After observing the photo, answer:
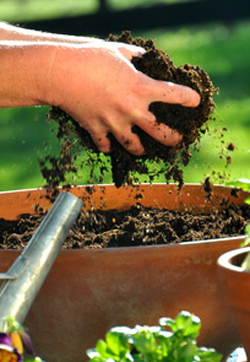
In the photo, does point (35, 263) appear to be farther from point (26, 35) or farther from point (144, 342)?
point (26, 35)

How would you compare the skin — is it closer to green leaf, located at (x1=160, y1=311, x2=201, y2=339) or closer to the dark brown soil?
the dark brown soil

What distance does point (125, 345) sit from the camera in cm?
116

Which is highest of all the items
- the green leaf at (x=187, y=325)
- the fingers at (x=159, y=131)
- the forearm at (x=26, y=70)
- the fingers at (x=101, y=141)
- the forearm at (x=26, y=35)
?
the forearm at (x=26, y=35)

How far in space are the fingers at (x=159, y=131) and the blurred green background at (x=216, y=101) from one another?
1184mm

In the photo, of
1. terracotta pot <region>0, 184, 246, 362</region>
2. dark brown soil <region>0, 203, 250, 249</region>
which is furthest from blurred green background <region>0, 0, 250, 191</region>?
terracotta pot <region>0, 184, 246, 362</region>

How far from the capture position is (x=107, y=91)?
1636 mm

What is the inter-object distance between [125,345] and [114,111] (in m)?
0.68

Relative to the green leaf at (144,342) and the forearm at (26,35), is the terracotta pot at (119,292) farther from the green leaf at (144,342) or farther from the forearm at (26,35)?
the forearm at (26,35)

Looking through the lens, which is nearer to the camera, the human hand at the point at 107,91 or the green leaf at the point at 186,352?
the green leaf at the point at 186,352

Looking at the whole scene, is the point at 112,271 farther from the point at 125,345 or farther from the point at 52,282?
the point at 125,345

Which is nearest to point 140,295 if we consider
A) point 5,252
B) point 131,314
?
point 131,314

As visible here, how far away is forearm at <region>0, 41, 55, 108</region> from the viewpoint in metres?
1.67

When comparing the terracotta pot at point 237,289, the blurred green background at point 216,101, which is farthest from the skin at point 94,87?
the blurred green background at point 216,101

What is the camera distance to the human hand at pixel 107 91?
1.63m
